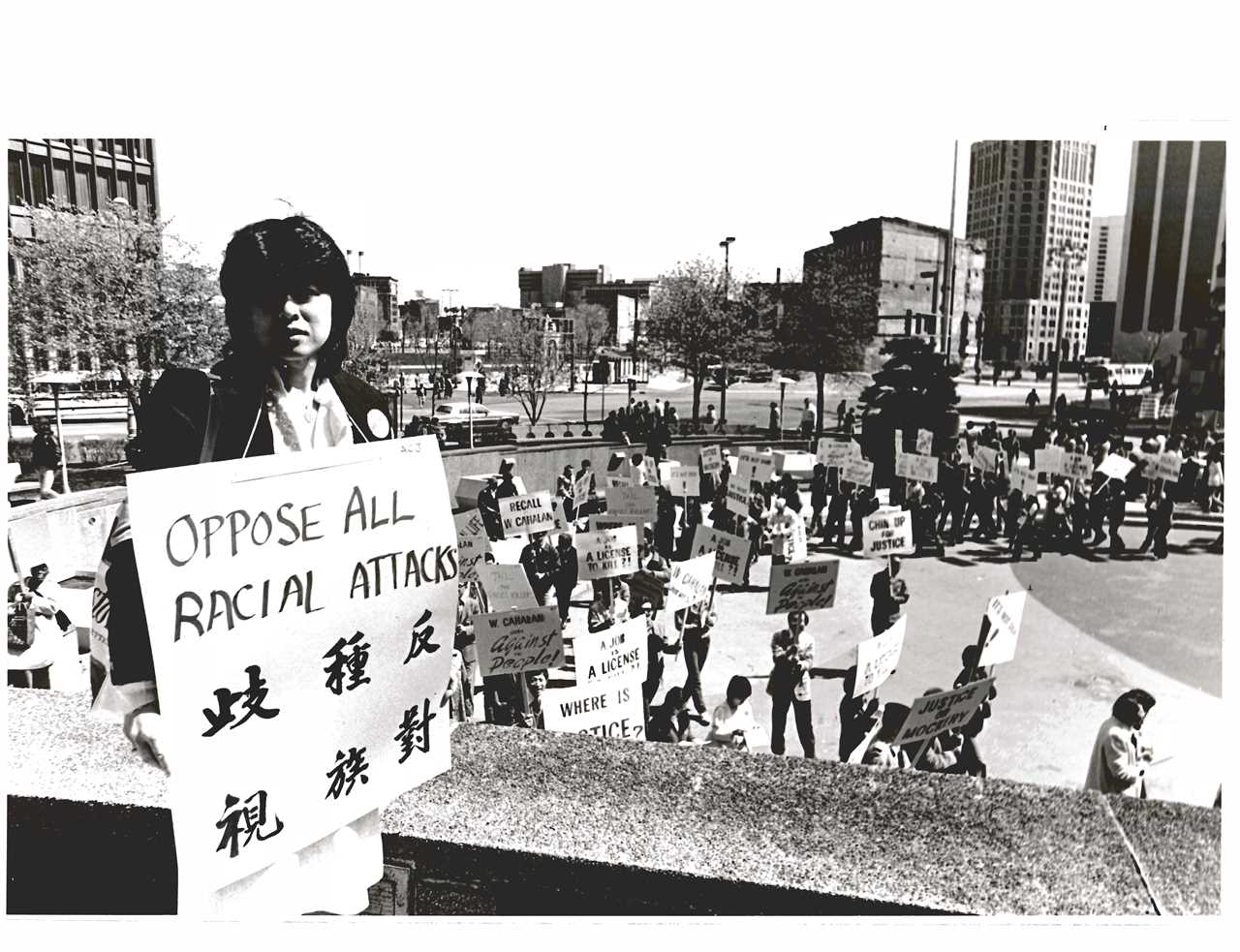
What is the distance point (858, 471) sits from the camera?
13359 mm

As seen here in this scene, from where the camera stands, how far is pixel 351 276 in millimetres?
2191

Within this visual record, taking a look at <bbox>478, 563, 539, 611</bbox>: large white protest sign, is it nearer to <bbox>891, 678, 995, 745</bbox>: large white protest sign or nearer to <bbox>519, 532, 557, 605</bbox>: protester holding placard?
<bbox>519, 532, 557, 605</bbox>: protester holding placard

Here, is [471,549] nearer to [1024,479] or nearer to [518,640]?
[518,640]

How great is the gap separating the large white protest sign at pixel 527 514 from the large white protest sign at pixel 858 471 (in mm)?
5637

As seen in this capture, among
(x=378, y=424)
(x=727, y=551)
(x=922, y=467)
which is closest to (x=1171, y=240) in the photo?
(x=727, y=551)

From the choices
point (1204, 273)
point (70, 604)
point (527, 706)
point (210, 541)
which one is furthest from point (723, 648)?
point (210, 541)

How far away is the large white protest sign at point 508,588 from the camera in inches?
256

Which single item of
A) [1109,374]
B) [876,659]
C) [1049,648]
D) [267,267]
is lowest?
[1049,648]

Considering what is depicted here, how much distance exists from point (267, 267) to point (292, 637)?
839 millimetres

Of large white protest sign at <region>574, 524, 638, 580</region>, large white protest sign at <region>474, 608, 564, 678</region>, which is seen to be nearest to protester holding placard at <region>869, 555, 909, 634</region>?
large white protest sign at <region>574, 524, 638, 580</region>

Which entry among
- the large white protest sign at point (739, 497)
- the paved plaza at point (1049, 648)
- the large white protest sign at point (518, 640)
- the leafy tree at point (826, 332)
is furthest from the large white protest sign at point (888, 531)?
the leafy tree at point (826, 332)

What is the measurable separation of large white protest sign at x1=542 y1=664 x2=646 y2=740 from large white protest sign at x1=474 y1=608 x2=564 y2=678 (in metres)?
0.28

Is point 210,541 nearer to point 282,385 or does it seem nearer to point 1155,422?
point 282,385

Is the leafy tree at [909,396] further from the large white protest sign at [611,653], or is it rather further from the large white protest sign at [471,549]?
the large white protest sign at [611,653]
